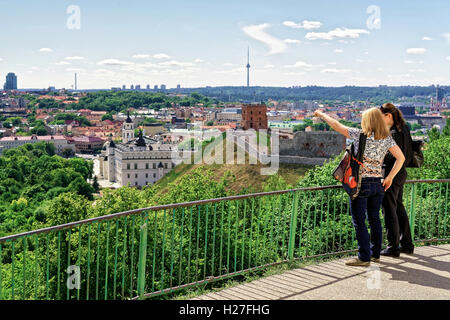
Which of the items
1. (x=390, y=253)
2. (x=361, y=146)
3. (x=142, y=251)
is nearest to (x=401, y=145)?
(x=361, y=146)

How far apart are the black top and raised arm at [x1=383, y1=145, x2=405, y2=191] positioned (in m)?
0.17

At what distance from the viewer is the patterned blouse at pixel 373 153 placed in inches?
228

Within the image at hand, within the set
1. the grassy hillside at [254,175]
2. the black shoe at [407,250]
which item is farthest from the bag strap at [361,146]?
the grassy hillside at [254,175]

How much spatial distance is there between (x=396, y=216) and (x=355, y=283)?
1210 millimetres

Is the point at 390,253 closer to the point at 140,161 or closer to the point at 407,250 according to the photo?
the point at 407,250

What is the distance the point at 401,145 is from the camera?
6273 mm

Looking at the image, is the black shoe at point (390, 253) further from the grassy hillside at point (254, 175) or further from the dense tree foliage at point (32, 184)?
the dense tree foliage at point (32, 184)

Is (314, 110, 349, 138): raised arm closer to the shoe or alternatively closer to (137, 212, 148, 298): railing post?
the shoe

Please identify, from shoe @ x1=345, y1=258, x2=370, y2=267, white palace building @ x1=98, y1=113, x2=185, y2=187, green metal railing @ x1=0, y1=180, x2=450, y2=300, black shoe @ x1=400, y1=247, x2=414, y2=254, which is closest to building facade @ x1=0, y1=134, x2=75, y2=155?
white palace building @ x1=98, y1=113, x2=185, y2=187

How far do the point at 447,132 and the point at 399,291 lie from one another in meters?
27.2

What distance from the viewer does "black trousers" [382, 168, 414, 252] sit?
20.9 ft
